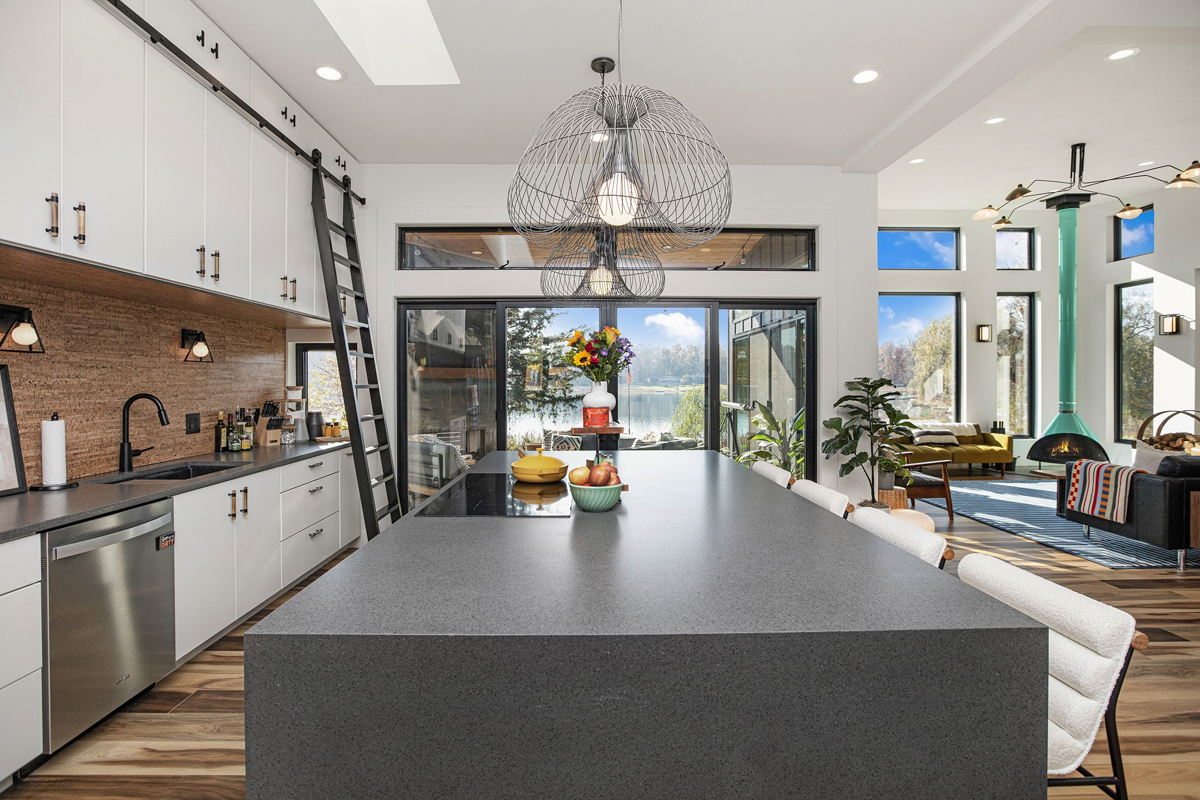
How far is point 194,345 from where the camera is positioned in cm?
335

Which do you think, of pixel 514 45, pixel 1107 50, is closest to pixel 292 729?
pixel 514 45

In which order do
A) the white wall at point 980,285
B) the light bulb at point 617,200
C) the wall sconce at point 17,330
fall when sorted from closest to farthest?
the light bulb at point 617,200 < the wall sconce at point 17,330 < the white wall at point 980,285

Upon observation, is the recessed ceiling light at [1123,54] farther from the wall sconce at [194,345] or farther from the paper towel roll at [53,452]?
the paper towel roll at [53,452]

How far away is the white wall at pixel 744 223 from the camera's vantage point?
4.79 m

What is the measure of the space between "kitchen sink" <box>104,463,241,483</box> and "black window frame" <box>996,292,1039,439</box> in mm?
9008

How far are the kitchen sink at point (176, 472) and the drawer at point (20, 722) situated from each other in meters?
1.06

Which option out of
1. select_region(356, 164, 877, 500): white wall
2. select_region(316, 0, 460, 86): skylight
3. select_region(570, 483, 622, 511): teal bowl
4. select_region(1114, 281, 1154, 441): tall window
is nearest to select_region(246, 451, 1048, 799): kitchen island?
select_region(570, 483, 622, 511): teal bowl

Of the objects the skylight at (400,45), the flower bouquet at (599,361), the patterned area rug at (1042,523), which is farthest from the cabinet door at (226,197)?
the patterned area rug at (1042,523)

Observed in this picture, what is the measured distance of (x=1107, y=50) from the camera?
3.87m

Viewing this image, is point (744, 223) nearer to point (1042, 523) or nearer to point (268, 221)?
point (268, 221)

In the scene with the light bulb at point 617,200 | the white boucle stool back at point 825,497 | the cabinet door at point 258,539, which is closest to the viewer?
the light bulb at point 617,200

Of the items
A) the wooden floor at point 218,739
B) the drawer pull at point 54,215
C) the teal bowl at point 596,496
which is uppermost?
the drawer pull at point 54,215

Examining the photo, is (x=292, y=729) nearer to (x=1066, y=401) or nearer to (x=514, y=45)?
(x=514, y=45)

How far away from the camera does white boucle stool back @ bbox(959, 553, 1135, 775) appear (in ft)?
3.77
